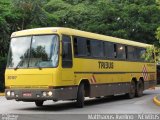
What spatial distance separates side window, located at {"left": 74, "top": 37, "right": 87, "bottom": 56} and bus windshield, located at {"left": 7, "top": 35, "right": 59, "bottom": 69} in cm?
144

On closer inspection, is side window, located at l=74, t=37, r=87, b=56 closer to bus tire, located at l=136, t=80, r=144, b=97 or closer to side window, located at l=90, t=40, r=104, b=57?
side window, located at l=90, t=40, r=104, b=57

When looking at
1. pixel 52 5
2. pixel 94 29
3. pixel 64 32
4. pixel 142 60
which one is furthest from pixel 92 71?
pixel 52 5

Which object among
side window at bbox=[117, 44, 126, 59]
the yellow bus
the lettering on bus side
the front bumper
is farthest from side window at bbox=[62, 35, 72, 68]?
side window at bbox=[117, 44, 126, 59]

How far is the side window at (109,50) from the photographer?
24.0 metres

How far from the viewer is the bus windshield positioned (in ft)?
62.1

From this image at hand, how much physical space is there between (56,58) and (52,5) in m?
27.9

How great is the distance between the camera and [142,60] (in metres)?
29.6

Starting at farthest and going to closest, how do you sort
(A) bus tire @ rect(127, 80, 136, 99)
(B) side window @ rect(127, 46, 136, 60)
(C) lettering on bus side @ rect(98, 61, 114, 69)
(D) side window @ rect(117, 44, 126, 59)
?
(B) side window @ rect(127, 46, 136, 60), (A) bus tire @ rect(127, 80, 136, 99), (D) side window @ rect(117, 44, 126, 59), (C) lettering on bus side @ rect(98, 61, 114, 69)

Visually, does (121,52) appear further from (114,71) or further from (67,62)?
(67,62)

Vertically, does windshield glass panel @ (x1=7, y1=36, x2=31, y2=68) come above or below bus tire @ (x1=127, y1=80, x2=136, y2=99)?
above

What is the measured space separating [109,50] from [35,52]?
6.10 m

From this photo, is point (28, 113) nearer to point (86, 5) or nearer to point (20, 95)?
point (20, 95)

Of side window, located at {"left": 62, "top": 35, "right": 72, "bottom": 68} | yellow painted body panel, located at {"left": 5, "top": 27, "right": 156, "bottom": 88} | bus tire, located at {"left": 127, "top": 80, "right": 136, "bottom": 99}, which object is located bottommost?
bus tire, located at {"left": 127, "top": 80, "right": 136, "bottom": 99}

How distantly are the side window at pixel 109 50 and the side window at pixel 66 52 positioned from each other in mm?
4377
